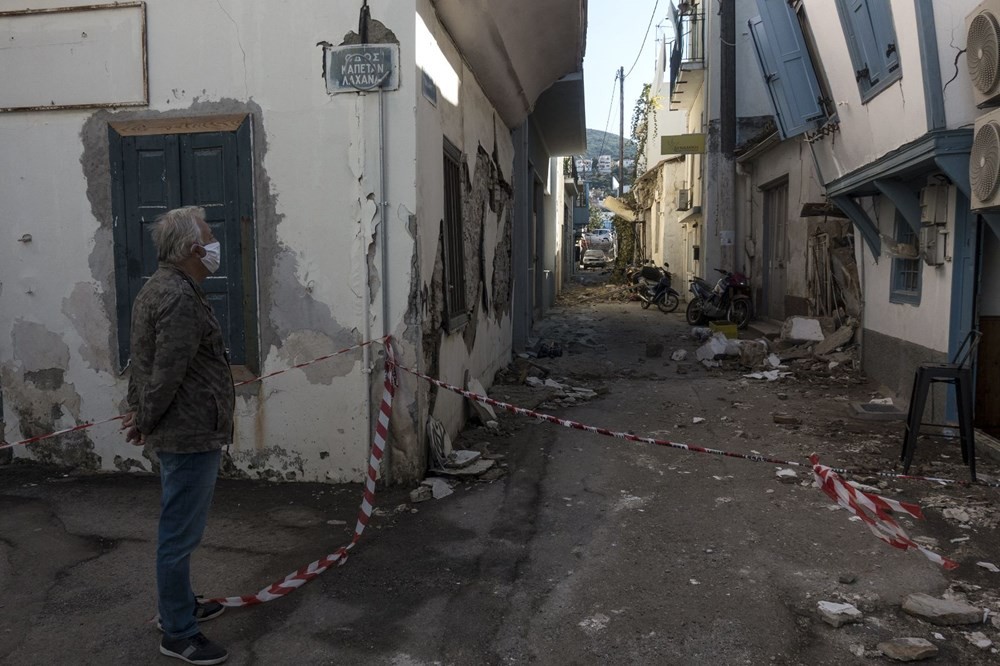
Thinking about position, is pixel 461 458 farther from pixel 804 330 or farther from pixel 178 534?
pixel 804 330

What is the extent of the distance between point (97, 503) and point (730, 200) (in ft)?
45.8

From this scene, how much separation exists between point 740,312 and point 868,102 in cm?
686

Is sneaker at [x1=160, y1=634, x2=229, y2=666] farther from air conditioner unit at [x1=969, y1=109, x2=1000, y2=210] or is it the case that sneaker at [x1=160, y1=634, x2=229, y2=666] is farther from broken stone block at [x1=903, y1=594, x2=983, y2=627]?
air conditioner unit at [x1=969, y1=109, x2=1000, y2=210]

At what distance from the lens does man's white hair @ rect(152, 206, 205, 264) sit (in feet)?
9.53

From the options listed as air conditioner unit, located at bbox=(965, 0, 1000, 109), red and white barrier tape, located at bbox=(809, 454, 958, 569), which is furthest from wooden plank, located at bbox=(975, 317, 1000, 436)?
red and white barrier tape, located at bbox=(809, 454, 958, 569)

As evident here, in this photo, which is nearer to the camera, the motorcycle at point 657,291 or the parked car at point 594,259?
the motorcycle at point 657,291

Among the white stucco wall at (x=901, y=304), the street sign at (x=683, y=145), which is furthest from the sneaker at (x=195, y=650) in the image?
the street sign at (x=683, y=145)

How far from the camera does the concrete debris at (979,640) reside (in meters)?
2.95

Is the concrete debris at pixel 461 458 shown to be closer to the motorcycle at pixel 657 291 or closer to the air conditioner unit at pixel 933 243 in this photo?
the air conditioner unit at pixel 933 243

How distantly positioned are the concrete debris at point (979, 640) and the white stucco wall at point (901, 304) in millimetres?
3796

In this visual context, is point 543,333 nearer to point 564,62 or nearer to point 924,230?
point 564,62

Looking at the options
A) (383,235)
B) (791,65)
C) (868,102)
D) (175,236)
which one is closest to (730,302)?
(791,65)

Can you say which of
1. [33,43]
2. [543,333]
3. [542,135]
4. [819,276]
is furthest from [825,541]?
[542,135]

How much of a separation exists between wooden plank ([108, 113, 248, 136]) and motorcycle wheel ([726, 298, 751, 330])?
10.7m
